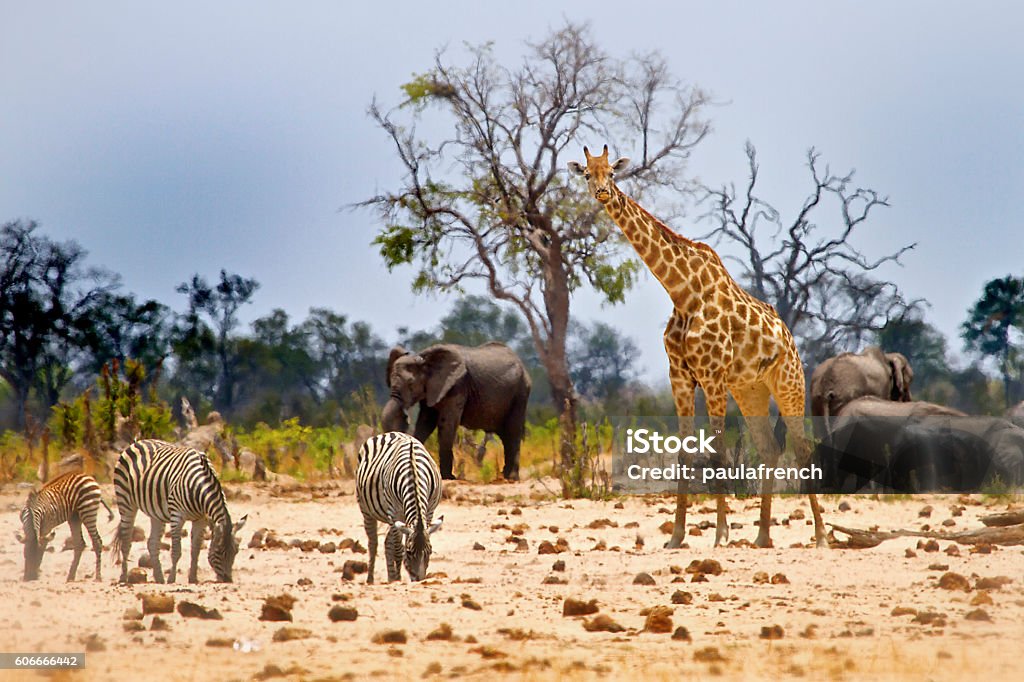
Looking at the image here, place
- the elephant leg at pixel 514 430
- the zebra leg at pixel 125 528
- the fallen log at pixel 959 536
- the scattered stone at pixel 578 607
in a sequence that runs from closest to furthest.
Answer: the scattered stone at pixel 578 607 < the zebra leg at pixel 125 528 < the fallen log at pixel 959 536 < the elephant leg at pixel 514 430

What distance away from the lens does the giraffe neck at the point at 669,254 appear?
34.1ft

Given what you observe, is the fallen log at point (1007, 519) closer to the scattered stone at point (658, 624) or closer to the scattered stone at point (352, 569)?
the scattered stone at point (658, 624)

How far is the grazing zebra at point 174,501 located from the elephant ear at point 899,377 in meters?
13.3

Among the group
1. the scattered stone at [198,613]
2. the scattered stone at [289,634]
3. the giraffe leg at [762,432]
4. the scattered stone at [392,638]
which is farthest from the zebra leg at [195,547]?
the giraffe leg at [762,432]

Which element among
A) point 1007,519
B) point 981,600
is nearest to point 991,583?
point 981,600

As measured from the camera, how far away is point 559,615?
23.2ft

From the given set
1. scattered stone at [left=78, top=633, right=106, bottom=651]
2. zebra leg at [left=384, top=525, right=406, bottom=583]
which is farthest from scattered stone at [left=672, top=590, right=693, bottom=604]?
scattered stone at [left=78, top=633, right=106, bottom=651]

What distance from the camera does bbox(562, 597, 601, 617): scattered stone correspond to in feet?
22.9

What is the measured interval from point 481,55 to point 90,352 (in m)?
16.7

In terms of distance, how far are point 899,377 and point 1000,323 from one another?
19.6 meters

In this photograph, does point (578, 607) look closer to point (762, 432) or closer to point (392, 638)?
point (392, 638)

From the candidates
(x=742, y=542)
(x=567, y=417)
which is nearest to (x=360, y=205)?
(x=567, y=417)

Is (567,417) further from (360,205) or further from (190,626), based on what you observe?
(190,626)

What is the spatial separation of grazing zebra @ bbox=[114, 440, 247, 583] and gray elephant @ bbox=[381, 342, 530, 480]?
9.58m
